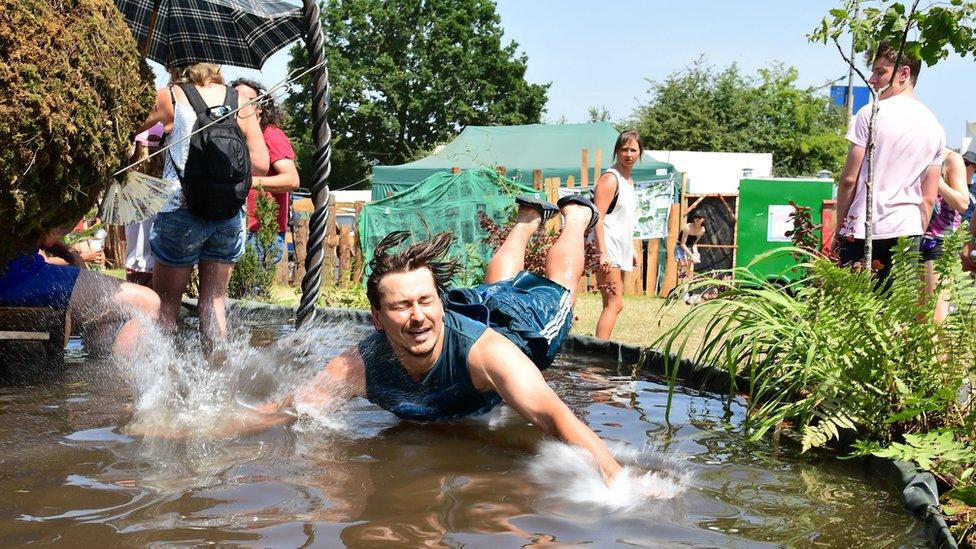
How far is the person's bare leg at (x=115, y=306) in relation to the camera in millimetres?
4887

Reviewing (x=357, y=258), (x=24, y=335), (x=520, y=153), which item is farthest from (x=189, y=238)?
(x=520, y=153)

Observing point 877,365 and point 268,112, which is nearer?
point 877,365

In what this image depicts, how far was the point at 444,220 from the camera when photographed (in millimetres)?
12438

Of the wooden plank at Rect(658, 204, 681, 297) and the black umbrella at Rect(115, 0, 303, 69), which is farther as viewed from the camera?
the wooden plank at Rect(658, 204, 681, 297)

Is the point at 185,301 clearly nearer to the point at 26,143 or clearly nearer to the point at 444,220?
the point at 444,220

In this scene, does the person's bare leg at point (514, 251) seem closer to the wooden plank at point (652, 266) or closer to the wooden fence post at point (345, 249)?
the wooden fence post at point (345, 249)

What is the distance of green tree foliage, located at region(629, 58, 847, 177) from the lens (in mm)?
43844

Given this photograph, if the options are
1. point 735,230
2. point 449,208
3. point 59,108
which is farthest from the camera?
point 735,230

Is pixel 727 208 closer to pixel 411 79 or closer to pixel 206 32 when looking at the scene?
pixel 206 32

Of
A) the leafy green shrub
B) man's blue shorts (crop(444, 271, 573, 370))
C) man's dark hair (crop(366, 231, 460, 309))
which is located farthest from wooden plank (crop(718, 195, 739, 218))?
man's dark hair (crop(366, 231, 460, 309))

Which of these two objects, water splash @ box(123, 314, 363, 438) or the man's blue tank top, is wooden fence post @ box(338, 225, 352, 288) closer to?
water splash @ box(123, 314, 363, 438)

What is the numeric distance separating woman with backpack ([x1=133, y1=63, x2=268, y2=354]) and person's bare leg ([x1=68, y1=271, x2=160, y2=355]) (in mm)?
337

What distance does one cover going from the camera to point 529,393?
3.74 metres

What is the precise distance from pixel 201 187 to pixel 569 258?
6.87ft
